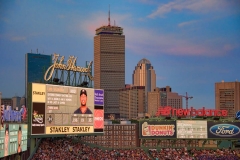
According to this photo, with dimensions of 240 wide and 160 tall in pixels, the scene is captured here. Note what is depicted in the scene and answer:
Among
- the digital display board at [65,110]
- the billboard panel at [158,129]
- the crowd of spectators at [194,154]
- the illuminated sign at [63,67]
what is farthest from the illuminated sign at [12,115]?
the crowd of spectators at [194,154]

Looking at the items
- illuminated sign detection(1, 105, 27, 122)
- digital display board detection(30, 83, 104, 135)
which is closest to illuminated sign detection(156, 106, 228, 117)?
digital display board detection(30, 83, 104, 135)

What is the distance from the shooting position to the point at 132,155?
2315 inches

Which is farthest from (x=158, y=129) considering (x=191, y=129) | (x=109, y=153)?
(x=109, y=153)

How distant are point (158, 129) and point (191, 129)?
14.4ft

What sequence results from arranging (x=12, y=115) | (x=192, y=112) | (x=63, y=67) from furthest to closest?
(x=192, y=112)
(x=63, y=67)
(x=12, y=115)

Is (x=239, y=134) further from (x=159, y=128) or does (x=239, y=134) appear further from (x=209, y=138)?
(x=159, y=128)

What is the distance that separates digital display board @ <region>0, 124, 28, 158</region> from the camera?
39.4 m

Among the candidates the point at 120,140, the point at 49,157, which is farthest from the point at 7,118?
Answer: the point at 120,140

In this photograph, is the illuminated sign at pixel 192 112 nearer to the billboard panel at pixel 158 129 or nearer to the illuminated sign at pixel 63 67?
the billboard panel at pixel 158 129

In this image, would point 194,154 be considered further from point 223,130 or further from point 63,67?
point 63,67

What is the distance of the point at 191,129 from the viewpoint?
62.8 m

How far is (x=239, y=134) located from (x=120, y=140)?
50782 mm

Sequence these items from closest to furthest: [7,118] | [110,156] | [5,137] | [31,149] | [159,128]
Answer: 1. [5,137]
2. [7,118]
3. [31,149]
4. [110,156]
5. [159,128]

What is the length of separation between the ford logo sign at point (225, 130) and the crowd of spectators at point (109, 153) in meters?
2.16
